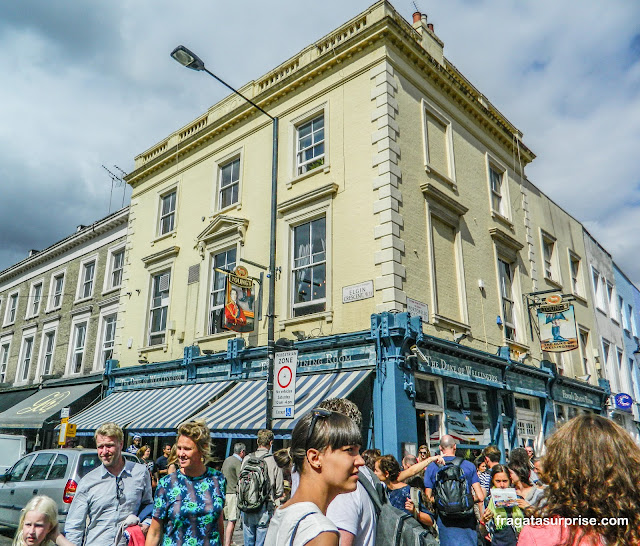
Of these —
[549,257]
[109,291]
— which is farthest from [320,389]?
[109,291]

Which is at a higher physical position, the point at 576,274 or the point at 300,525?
the point at 576,274

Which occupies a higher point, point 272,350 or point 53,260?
point 53,260

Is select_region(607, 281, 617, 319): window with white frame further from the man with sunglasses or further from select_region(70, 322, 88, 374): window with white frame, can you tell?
the man with sunglasses

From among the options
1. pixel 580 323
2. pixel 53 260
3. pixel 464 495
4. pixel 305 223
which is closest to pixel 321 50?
pixel 305 223

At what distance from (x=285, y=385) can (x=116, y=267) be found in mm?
15215

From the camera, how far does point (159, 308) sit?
1786 cm

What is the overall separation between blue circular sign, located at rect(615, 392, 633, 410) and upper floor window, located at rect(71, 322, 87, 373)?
73.8ft

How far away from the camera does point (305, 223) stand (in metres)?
14.0

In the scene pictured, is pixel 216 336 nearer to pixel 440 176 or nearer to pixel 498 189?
pixel 440 176

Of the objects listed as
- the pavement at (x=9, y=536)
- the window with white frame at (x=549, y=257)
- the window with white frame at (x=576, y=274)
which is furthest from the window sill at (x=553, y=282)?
the pavement at (x=9, y=536)

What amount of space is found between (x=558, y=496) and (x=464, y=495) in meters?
4.16

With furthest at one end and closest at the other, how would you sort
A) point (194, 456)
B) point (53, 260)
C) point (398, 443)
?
point (53, 260), point (398, 443), point (194, 456)

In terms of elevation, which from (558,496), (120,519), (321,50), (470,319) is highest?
(321,50)

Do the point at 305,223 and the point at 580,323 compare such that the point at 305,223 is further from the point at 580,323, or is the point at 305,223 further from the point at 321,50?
the point at 580,323
